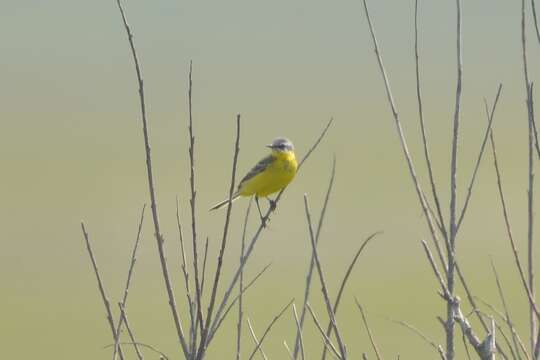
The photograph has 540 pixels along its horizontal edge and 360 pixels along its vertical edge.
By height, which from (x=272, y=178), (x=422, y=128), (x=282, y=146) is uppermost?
(x=422, y=128)

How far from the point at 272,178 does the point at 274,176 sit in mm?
21

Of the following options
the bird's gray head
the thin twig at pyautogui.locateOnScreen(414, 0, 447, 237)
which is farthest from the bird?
the thin twig at pyautogui.locateOnScreen(414, 0, 447, 237)

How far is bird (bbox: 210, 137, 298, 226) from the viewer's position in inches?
320

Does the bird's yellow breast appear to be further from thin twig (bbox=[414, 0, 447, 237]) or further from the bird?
thin twig (bbox=[414, 0, 447, 237])

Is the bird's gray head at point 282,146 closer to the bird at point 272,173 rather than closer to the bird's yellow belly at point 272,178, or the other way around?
the bird at point 272,173

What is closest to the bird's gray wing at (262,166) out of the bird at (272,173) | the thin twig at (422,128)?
the bird at (272,173)

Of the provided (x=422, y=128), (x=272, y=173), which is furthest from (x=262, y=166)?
(x=422, y=128)

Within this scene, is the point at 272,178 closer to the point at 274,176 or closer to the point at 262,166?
the point at 274,176

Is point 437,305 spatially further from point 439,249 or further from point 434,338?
point 439,249

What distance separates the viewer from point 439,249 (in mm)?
2787

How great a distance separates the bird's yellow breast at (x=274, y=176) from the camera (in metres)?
8.12

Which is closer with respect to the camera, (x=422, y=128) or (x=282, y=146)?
(x=422, y=128)

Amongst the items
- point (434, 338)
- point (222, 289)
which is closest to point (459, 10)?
point (434, 338)

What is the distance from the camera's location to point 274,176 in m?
8.14
